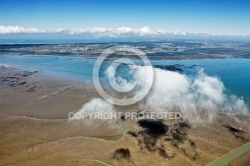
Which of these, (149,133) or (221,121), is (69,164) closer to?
(149,133)

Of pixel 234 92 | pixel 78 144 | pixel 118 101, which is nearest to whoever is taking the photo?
pixel 78 144

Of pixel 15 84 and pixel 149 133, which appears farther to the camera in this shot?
pixel 15 84

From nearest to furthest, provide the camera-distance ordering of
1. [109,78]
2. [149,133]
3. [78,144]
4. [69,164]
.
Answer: [69,164]
[78,144]
[149,133]
[109,78]

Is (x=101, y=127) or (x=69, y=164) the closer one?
(x=69, y=164)

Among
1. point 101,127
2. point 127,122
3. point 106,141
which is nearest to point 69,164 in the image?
point 106,141

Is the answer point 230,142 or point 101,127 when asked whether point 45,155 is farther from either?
point 230,142

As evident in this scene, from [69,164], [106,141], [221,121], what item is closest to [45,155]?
[69,164]
